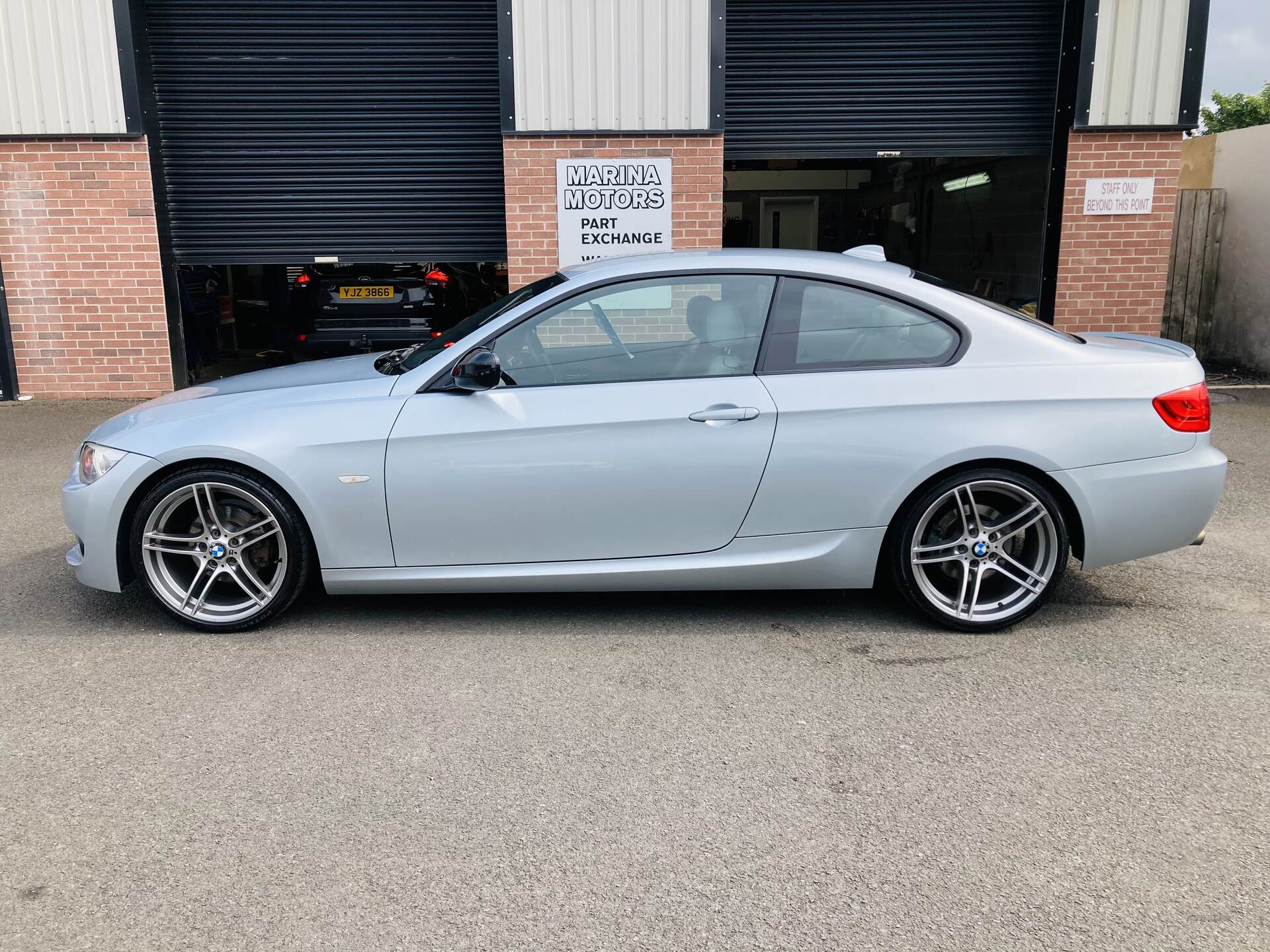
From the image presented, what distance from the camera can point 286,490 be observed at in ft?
13.9

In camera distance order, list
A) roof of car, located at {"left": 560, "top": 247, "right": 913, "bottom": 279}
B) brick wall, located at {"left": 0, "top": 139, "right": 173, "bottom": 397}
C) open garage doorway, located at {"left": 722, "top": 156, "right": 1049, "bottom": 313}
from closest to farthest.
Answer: roof of car, located at {"left": 560, "top": 247, "right": 913, "bottom": 279} < brick wall, located at {"left": 0, "top": 139, "right": 173, "bottom": 397} < open garage doorway, located at {"left": 722, "top": 156, "right": 1049, "bottom": 313}

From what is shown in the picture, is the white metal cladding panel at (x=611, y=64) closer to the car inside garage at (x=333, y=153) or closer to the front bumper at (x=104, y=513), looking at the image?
the car inside garage at (x=333, y=153)

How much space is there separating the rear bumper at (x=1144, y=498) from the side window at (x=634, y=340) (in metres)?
1.39

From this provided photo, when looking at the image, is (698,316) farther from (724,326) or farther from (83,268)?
(83,268)

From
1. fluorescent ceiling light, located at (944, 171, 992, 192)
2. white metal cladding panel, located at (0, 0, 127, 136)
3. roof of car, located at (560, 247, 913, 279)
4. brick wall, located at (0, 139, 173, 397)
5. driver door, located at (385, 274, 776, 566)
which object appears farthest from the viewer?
fluorescent ceiling light, located at (944, 171, 992, 192)

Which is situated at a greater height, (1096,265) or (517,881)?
(1096,265)

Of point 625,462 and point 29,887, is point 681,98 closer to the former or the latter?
point 625,462

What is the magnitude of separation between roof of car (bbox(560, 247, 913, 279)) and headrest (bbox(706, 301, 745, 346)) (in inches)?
8.1

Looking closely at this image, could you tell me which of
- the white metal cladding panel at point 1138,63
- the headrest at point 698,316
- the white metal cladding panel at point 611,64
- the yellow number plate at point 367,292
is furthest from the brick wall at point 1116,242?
the headrest at point 698,316

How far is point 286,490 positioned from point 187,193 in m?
6.83

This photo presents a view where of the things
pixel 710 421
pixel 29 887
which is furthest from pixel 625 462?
pixel 29 887

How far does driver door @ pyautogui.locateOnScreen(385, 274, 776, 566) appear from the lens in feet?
13.8

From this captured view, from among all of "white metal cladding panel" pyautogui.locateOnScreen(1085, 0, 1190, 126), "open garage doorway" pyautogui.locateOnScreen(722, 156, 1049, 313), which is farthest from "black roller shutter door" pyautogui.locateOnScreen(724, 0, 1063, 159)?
"open garage doorway" pyautogui.locateOnScreen(722, 156, 1049, 313)

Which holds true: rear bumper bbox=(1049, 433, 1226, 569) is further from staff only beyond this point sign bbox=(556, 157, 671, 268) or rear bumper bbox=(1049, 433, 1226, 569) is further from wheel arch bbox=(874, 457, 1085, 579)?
staff only beyond this point sign bbox=(556, 157, 671, 268)
